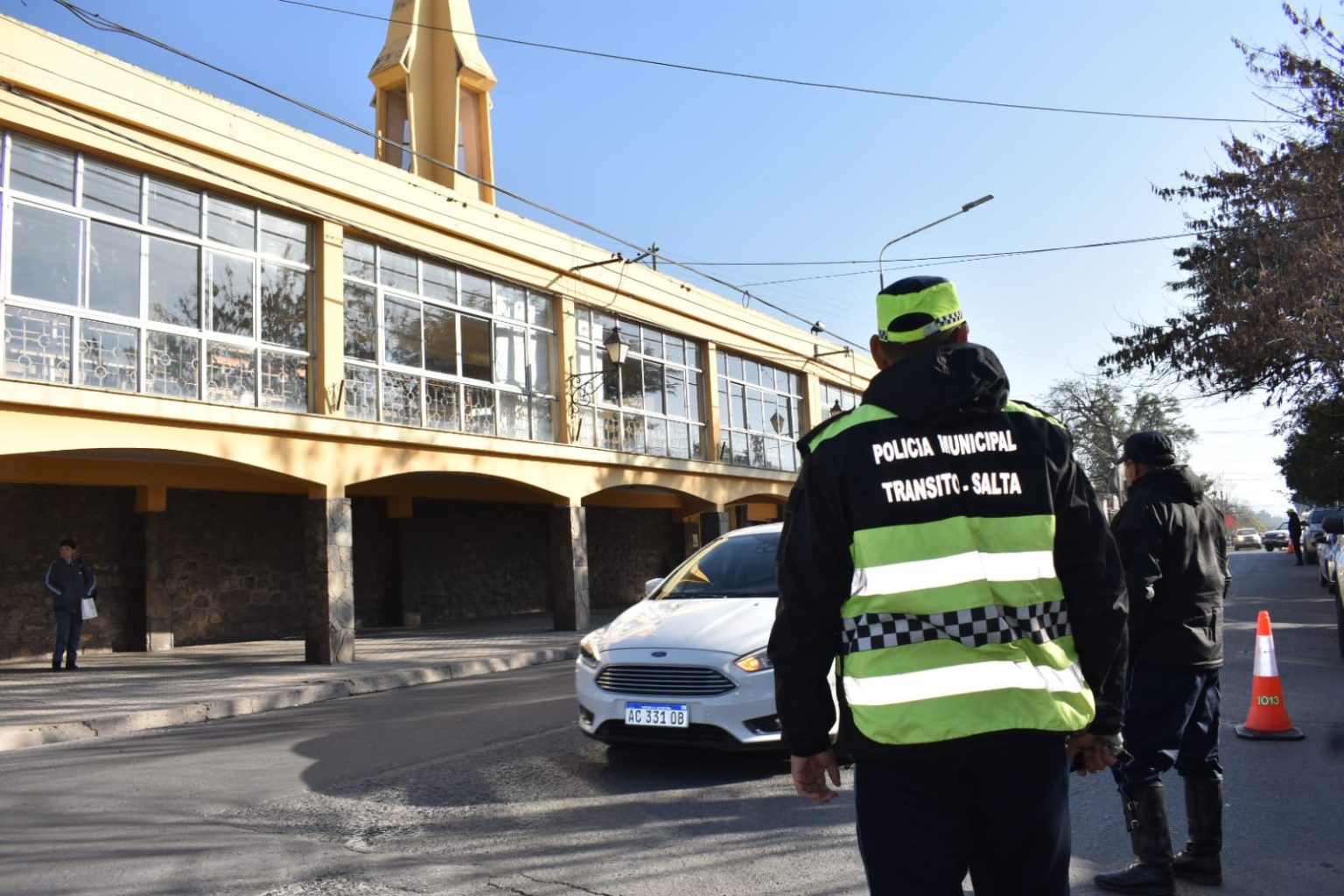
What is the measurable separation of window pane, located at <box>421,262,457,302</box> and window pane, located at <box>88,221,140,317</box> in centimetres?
506

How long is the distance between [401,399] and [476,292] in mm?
A: 2946

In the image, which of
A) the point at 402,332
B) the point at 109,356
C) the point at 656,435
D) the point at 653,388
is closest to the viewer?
the point at 109,356

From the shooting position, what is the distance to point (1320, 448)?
2839cm

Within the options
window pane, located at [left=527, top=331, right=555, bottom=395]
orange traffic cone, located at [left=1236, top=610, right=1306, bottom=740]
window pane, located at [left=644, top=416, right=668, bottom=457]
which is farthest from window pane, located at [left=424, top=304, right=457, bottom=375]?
orange traffic cone, located at [left=1236, top=610, right=1306, bottom=740]

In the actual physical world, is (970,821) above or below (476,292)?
below

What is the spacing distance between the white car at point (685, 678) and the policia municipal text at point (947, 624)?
11.6 ft

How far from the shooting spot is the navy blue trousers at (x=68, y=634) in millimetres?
14086

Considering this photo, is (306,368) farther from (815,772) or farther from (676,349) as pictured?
(815,772)

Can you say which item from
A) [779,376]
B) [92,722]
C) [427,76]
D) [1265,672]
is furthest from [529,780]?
[779,376]

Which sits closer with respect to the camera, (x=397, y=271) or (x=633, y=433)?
(x=397, y=271)

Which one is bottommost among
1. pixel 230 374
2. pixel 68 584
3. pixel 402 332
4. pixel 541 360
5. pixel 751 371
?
pixel 68 584

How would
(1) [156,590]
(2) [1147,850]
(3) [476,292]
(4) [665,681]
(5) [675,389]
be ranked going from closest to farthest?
(2) [1147,850], (4) [665,681], (1) [156,590], (3) [476,292], (5) [675,389]

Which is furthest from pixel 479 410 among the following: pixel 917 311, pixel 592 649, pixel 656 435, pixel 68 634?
pixel 917 311

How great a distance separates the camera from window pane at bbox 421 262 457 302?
58.3 ft
